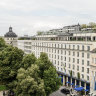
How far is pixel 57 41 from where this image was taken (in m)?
83.9

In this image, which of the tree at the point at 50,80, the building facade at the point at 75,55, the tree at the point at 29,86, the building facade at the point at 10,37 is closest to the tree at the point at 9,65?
the tree at the point at 29,86

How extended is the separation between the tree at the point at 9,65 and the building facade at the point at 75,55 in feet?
82.2

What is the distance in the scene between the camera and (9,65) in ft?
187

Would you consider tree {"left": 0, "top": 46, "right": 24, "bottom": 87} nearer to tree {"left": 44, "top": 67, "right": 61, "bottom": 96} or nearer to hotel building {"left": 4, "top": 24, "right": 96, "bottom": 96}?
tree {"left": 44, "top": 67, "right": 61, "bottom": 96}

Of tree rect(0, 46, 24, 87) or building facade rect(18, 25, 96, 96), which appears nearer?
tree rect(0, 46, 24, 87)

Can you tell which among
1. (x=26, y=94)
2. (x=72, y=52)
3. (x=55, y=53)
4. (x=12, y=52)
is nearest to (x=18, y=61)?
(x=12, y=52)

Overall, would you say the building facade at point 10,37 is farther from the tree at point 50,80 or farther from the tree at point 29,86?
the tree at point 29,86

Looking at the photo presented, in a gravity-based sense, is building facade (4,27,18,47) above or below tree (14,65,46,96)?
above

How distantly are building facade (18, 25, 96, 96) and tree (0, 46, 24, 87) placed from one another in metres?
25.1

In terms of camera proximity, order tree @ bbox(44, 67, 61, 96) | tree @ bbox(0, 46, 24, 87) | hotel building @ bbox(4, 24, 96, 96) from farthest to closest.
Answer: hotel building @ bbox(4, 24, 96, 96) < tree @ bbox(0, 46, 24, 87) < tree @ bbox(44, 67, 61, 96)

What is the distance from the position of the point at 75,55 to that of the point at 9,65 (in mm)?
28558

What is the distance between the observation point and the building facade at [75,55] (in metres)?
62.5

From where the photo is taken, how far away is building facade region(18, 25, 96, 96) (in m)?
62.5

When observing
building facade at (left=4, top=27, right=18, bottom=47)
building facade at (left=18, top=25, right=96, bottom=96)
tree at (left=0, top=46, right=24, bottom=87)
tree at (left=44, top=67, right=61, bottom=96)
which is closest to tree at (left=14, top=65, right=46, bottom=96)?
tree at (left=44, top=67, right=61, bottom=96)
